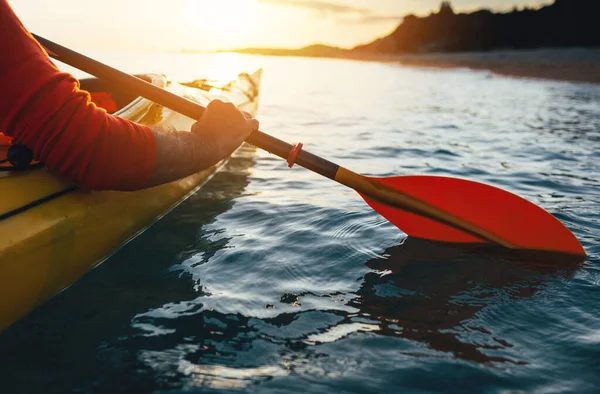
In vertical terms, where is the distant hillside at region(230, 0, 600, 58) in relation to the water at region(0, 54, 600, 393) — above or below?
above

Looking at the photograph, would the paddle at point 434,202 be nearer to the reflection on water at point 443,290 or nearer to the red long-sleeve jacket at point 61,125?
the reflection on water at point 443,290

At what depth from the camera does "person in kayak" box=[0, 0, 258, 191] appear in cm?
225

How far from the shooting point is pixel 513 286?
116 inches

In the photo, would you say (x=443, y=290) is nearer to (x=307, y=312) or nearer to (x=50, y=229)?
(x=307, y=312)

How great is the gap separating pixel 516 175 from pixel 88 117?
16.8 feet

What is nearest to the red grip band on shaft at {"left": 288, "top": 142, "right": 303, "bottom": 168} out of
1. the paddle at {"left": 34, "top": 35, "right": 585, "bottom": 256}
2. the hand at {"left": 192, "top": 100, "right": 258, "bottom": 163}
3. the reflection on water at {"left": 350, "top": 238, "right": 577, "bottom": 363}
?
the paddle at {"left": 34, "top": 35, "right": 585, "bottom": 256}

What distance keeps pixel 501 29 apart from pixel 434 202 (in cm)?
8441

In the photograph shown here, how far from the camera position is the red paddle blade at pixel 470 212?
138 inches

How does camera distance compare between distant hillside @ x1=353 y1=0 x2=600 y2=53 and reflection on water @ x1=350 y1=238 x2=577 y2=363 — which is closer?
reflection on water @ x1=350 y1=238 x2=577 y2=363

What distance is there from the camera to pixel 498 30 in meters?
77.5

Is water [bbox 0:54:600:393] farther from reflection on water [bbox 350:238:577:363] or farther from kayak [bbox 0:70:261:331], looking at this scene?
kayak [bbox 0:70:261:331]

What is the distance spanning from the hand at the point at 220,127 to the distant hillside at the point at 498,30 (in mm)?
65700

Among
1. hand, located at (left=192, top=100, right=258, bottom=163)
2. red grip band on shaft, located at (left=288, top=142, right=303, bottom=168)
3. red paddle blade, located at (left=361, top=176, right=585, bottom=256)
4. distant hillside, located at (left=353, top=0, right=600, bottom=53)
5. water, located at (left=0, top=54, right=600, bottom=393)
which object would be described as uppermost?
distant hillside, located at (left=353, top=0, right=600, bottom=53)

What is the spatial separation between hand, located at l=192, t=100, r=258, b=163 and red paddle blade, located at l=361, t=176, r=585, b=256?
1.10 m
